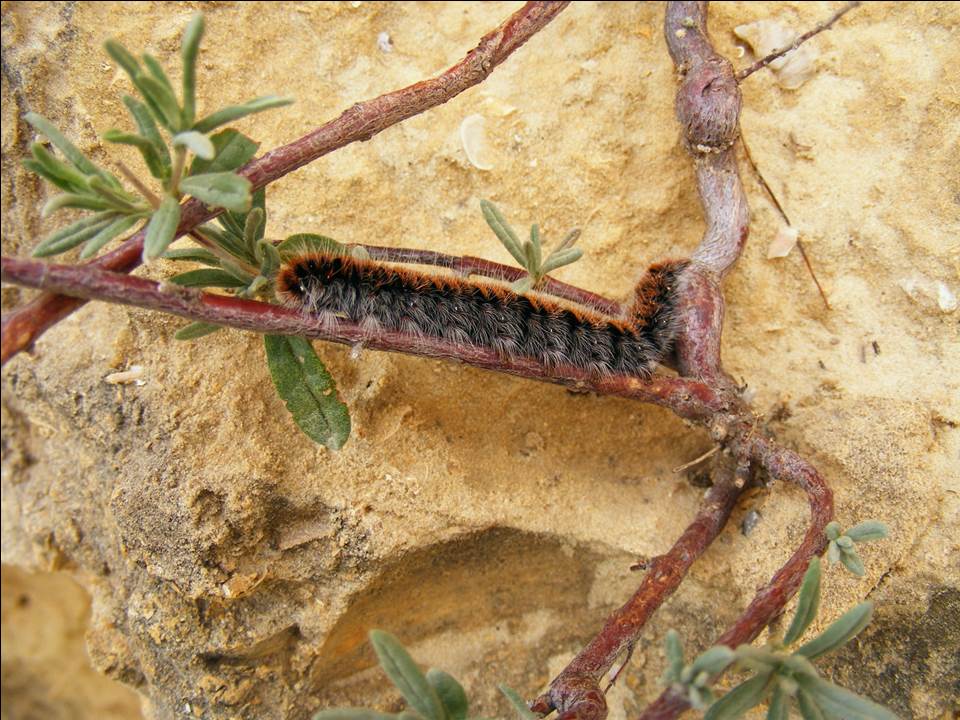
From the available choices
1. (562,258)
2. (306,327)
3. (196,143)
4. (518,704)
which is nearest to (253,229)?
(306,327)

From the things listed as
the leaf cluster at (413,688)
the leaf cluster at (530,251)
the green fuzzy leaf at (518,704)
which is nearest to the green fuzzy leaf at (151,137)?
the leaf cluster at (530,251)

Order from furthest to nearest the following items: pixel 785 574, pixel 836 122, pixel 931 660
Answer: pixel 836 122
pixel 931 660
pixel 785 574

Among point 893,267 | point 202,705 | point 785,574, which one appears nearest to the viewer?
point 785,574

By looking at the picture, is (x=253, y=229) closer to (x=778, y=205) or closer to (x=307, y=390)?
(x=307, y=390)

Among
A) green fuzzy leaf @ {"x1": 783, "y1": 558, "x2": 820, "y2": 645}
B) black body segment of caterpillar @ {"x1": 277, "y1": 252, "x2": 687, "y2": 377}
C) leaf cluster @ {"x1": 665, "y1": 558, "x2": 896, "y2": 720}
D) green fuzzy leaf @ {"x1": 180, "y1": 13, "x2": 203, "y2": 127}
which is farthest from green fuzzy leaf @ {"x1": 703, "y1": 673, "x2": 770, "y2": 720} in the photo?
green fuzzy leaf @ {"x1": 180, "y1": 13, "x2": 203, "y2": 127}

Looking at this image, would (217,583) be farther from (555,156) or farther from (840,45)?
(840,45)

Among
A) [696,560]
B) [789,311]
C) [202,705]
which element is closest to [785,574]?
[696,560]

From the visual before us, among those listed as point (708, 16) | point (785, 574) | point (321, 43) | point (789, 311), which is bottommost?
point (785, 574)

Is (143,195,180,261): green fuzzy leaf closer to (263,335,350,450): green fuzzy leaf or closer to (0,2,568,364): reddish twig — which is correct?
(0,2,568,364): reddish twig
